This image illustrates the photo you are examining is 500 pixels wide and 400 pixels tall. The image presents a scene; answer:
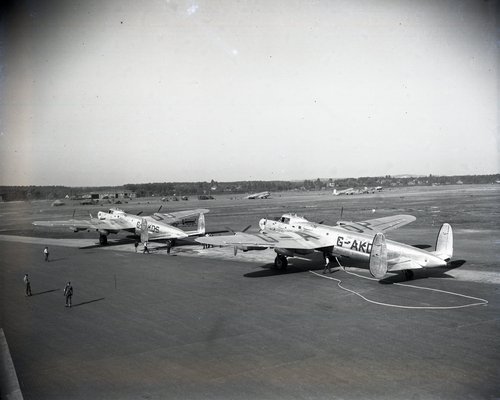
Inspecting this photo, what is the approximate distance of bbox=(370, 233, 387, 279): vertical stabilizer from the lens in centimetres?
2219

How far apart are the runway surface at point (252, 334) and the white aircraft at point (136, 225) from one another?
30.4 ft

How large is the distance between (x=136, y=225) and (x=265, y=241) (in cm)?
2055

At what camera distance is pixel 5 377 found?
1366 centimetres

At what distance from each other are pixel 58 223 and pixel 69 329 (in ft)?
105

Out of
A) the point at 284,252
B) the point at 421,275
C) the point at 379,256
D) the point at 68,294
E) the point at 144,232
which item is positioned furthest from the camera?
the point at 144,232

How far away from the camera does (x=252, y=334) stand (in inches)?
659

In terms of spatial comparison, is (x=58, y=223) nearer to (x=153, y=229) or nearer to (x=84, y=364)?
(x=153, y=229)

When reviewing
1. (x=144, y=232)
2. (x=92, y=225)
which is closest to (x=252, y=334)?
(x=144, y=232)

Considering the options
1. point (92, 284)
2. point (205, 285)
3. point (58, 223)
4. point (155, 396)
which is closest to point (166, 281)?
point (205, 285)

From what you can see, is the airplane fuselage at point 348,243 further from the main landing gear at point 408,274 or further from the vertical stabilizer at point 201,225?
the vertical stabilizer at point 201,225

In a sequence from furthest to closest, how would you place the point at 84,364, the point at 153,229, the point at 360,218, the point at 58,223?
the point at 360,218, the point at 58,223, the point at 153,229, the point at 84,364

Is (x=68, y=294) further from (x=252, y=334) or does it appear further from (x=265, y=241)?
(x=265, y=241)

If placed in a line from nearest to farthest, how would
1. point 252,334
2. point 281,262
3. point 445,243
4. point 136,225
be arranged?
point 252,334 < point 445,243 < point 281,262 < point 136,225

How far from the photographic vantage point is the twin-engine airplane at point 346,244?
77.5 ft
